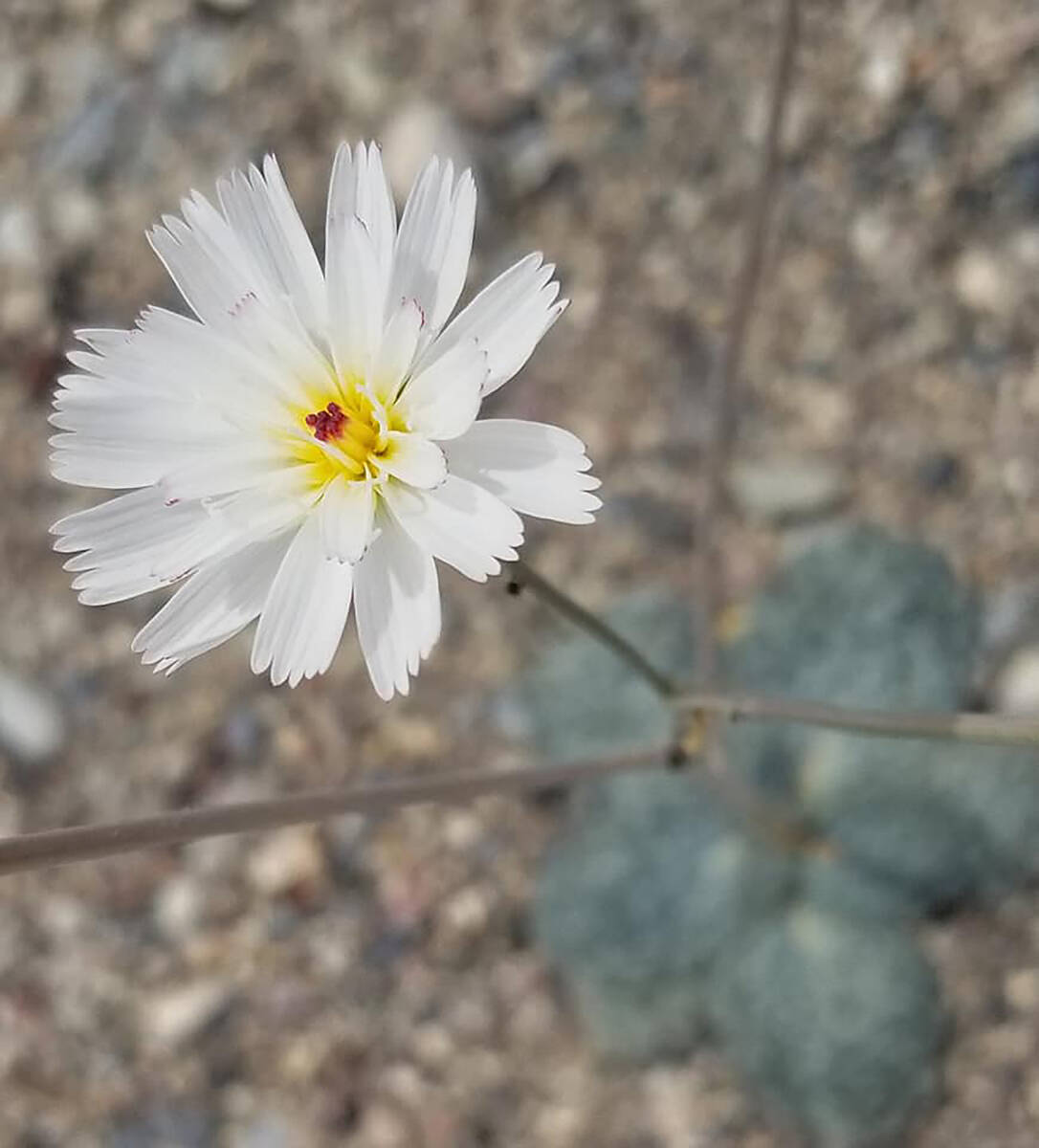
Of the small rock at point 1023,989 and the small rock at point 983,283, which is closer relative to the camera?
the small rock at point 1023,989

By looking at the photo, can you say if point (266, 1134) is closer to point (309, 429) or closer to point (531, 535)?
point (531, 535)

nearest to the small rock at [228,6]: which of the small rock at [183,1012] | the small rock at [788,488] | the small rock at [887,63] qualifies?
the small rock at [887,63]

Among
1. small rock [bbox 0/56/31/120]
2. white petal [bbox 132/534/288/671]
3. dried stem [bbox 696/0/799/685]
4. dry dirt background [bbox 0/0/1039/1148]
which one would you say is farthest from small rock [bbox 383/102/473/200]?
white petal [bbox 132/534/288/671]

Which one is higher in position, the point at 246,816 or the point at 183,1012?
the point at 183,1012

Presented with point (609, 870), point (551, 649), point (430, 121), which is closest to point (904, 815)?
point (609, 870)

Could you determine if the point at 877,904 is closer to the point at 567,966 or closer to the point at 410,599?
the point at 567,966

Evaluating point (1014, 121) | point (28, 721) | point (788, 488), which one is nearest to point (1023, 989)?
point (788, 488)

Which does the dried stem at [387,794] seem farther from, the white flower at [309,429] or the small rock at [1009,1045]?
the small rock at [1009,1045]
